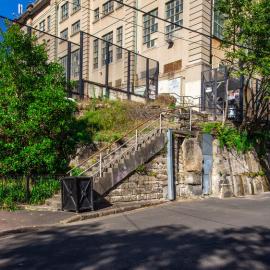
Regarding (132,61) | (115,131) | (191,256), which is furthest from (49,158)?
(132,61)

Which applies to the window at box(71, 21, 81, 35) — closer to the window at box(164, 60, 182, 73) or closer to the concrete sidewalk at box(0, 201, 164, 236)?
the window at box(164, 60, 182, 73)

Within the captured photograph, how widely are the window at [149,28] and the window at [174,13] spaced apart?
1.20 m

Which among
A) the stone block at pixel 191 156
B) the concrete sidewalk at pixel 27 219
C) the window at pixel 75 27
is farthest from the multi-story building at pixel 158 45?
the concrete sidewalk at pixel 27 219

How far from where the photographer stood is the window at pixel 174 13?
3005cm

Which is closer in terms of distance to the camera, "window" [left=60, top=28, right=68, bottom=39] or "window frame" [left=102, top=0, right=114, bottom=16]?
"window frame" [left=102, top=0, right=114, bottom=16]

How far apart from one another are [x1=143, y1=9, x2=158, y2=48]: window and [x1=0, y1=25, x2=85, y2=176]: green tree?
56.1ft

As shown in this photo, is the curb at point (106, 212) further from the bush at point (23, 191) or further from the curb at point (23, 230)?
the bush at point (23, 191)

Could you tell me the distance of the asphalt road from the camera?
7.40 m

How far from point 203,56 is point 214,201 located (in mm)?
13655

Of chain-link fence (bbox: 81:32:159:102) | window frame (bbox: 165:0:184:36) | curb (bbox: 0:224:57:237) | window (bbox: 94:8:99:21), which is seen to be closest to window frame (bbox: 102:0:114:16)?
window (bbox: 94:8:99:21)

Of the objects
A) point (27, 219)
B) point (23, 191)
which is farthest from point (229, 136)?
point (27, 219)

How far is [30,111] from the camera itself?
14.4 meters

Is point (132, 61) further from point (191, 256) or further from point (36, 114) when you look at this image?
point (191, 256)

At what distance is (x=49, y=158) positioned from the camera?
14383 mm
